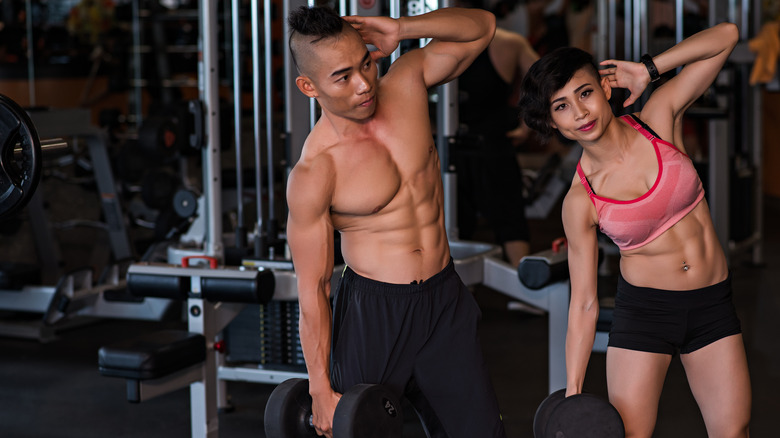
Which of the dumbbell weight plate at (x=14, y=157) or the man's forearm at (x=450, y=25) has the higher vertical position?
the man's forearm at (x=450, y=25)

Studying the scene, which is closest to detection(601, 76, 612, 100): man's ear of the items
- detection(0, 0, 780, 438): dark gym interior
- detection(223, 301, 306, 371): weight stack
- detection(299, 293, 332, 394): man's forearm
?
detection(299, 293, 332, 394): man's forearm

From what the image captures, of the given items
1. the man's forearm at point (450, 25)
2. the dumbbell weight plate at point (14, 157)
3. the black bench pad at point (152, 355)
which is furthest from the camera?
the black bench pad at point (152, 355)

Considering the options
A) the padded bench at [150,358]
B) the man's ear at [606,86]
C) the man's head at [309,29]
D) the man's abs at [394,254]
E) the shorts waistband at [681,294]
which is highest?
the man's head at [309,29]

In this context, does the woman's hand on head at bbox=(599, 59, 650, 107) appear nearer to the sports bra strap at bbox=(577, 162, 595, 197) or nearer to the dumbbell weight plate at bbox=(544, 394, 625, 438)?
the sports bra strap at bbox=(577, 162, 595, 197)

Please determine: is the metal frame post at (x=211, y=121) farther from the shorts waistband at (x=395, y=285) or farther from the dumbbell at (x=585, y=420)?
the dumbbell at (x=585, y=420)

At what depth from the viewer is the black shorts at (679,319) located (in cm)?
209

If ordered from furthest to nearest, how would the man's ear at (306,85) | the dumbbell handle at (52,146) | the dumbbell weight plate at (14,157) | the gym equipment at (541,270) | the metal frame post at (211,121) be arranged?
1. the metal frame post at (211,121)
2. the gym equipment at (541,270)
3. the dumbbell handle at (52,146)
4. the dumbbell weight plate at (14,157)
5. the man's ear at (306,85)

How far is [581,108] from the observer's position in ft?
6.55

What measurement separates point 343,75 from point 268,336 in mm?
1657

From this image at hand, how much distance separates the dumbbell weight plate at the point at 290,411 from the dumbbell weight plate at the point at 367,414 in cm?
13

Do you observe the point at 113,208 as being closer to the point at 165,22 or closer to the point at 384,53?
the point at 384,53

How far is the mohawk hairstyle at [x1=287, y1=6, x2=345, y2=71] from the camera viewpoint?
1.86m

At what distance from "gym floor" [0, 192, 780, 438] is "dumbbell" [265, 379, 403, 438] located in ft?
4.20

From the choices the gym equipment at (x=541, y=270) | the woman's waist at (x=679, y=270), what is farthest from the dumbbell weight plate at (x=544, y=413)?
the gym equipment at (x=541, y=270)
